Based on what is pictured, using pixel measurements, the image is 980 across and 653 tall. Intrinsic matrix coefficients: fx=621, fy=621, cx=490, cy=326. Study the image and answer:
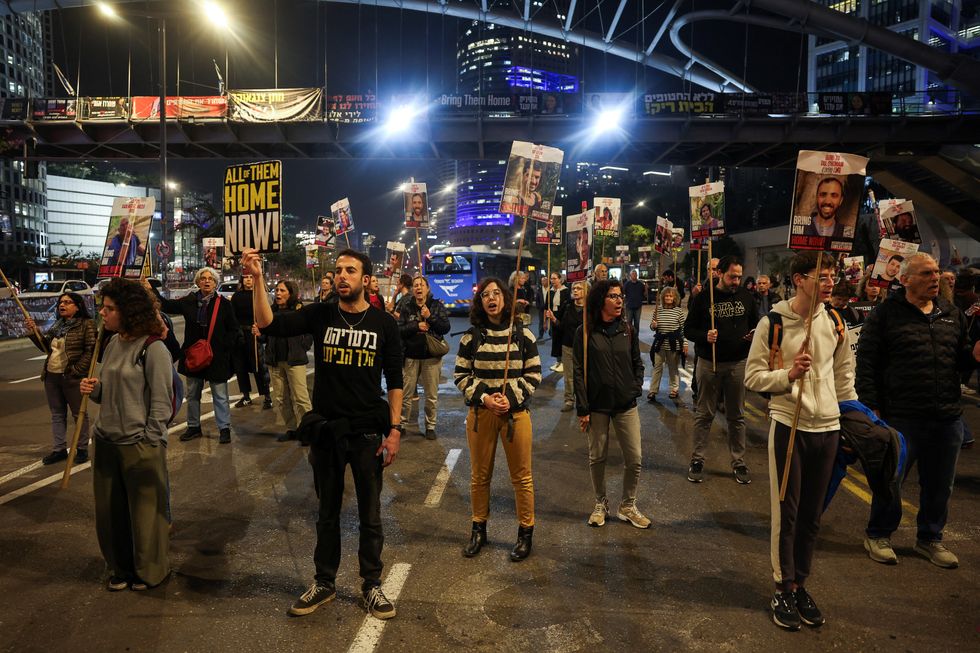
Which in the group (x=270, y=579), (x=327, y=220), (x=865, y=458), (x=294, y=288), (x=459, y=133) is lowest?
(x=270, y=579)

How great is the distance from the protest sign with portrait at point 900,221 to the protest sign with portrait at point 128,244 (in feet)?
37.6

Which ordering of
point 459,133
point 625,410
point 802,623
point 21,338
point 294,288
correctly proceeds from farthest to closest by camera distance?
point 459,133 < point 21,338 < point 294,288 < point 625,410 < point 802,623

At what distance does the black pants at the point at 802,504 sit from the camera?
12.0 ft

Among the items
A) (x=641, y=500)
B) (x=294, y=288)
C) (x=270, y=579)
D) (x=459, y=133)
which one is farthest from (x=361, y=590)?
(x=459, y=133)

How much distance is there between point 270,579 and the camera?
4039 millimetres

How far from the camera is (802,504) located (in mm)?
3697

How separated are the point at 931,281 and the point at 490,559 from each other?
140 inches

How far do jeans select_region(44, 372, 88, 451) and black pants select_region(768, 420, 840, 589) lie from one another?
6633 millimetres

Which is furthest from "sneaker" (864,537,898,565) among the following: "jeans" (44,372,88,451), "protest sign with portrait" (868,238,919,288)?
"jeans" (44,372,88,451)

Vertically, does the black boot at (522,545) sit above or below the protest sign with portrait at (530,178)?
below

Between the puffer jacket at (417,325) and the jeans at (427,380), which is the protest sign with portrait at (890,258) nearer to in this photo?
the puffer jacket at (417,325)

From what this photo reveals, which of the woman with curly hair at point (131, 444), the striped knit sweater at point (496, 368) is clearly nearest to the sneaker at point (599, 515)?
the striped knit sweater at point (496, 368)

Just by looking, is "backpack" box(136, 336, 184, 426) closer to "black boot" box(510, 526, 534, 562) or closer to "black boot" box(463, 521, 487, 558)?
"black boot" box(463, 521, 487, 558)

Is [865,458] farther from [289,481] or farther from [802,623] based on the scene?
[289,481]
